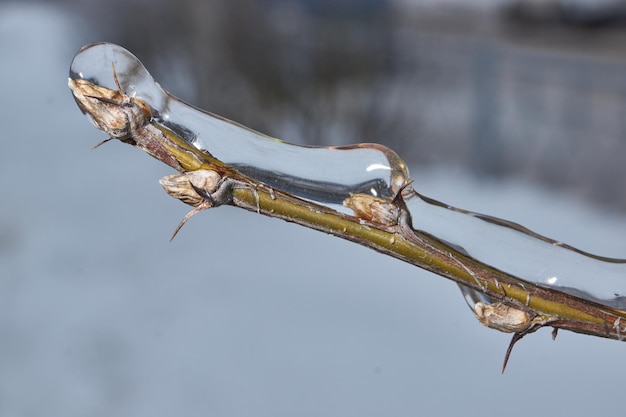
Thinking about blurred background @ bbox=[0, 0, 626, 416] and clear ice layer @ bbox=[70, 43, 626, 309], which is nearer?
clear ice layer @ bbox=[70, 43, 626, 309]

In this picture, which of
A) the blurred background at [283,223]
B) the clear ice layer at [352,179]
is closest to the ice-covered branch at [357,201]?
the clear ice layer at [352,179]

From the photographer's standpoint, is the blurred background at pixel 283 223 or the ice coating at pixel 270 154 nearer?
the ice coating at pixel 270 154

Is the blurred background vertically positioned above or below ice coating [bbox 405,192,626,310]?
above

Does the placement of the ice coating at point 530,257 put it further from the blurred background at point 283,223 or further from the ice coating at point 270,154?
the blurred background at point 283,223

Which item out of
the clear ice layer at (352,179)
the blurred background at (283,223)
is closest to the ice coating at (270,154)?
the clear ice layer at (352,179)

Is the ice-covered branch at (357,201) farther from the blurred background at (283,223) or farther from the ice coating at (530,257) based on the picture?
the blurred background at (283,223)

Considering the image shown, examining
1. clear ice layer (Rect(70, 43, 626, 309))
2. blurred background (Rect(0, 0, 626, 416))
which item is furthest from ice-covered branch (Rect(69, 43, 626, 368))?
blurred background (Rect(0, 0, 626, 416))

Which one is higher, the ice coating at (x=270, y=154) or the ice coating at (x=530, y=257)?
the ice coating at (x=530, y=257)

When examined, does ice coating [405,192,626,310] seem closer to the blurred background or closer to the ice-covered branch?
the ice-covered branch

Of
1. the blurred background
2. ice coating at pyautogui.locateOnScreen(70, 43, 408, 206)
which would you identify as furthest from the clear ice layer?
the blurred background
